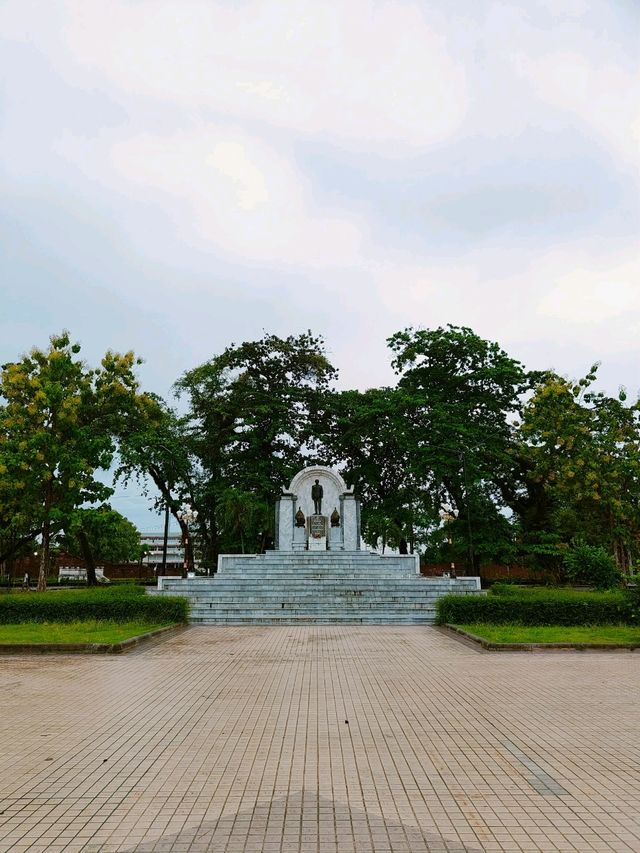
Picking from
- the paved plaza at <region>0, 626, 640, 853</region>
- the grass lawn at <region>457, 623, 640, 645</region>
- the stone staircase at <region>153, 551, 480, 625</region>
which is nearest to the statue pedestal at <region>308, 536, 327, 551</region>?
the stone staircase at <region>153, 551, 480, 625</region>

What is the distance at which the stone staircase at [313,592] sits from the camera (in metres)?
17.9

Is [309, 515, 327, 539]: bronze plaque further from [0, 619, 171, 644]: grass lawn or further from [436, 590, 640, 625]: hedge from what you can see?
[436, 590, 640, 625]: hedge

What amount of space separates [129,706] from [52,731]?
123 centimetres

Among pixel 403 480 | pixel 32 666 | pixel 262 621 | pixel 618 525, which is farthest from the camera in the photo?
pixel 403 480

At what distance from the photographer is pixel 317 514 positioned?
29562mm

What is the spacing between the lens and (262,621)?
17.7 m

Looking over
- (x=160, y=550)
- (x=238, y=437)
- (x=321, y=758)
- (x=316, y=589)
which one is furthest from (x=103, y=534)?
(x=160, y=550)

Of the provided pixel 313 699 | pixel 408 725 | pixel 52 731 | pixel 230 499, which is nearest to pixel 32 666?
pixel 52 731

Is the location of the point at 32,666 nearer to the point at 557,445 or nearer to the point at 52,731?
the point at 52,731

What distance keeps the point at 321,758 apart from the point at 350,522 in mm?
23628

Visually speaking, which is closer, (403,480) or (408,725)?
(408,725)

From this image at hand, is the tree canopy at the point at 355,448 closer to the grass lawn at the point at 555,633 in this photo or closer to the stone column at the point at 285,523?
the stone column at the point at 285,523

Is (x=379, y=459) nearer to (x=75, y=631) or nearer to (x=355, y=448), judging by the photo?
(x=355, y=448)

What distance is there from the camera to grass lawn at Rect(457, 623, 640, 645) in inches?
497
